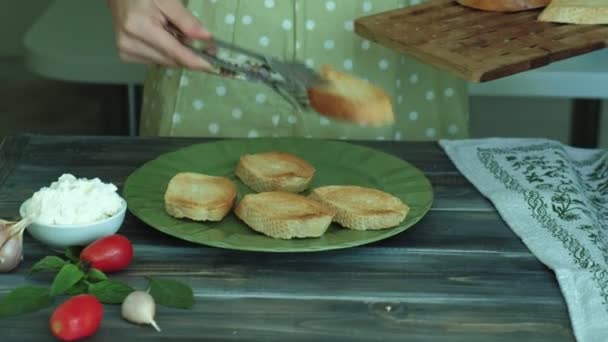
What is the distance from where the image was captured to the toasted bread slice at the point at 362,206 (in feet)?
4.09

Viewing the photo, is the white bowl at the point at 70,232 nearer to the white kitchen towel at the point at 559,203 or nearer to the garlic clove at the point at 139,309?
the garlic clove at the point at 139,309

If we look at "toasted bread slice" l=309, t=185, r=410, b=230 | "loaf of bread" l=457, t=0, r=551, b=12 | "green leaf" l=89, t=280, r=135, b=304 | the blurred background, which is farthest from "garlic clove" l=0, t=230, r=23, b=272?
the blurred background

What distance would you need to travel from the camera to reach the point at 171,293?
1.09 m

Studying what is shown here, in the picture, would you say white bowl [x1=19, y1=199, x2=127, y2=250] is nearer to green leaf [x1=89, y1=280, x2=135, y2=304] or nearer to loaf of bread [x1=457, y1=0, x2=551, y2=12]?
green leaf [x1=89, y1=280, x2=135, y2=304]

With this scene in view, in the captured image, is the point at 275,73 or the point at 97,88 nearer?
the point at 275,73

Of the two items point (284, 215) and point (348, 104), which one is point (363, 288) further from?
point (348, 104)

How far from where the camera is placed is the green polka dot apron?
1754mm

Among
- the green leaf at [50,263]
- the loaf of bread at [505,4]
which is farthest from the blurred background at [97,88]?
the green leaf at [50,263]

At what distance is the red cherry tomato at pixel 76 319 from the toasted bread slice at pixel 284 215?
257 millimetres

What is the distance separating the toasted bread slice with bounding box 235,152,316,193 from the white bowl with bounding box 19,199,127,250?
8.7 inches

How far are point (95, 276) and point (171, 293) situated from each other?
0.08 metres

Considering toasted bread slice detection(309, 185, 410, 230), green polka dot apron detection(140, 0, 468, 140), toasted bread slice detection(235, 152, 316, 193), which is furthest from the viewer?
green polka dot apron detection(140, 0, 468, 140)

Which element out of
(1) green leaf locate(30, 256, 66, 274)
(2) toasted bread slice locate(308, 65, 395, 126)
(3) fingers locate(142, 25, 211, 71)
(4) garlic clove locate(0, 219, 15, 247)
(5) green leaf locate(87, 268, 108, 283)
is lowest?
(5) green leaf locate(87, 268, 108, 283)

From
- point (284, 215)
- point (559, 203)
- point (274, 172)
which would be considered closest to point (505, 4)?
point (559, 203)
